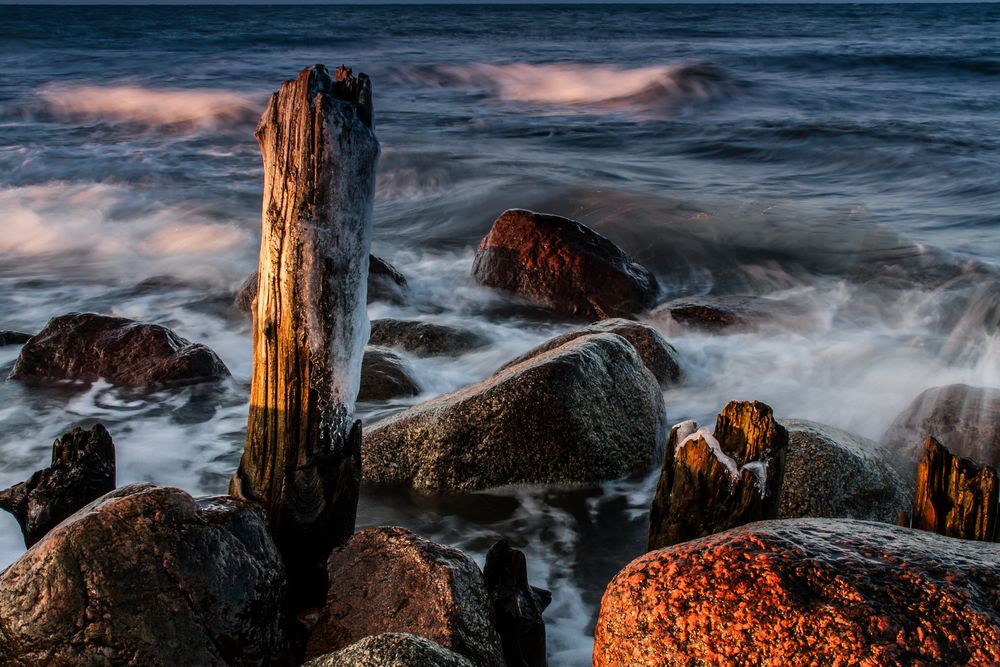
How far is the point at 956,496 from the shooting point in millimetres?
3773

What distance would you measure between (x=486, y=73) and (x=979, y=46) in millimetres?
19222

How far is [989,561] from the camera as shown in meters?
3.02

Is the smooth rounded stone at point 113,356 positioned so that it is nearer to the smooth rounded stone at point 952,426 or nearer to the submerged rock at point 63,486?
the submerged rock at point 63,486

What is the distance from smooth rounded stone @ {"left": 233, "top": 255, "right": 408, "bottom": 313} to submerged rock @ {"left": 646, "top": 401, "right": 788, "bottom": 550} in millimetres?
6384

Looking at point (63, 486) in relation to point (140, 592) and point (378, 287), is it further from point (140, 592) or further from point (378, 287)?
point (378, 287)

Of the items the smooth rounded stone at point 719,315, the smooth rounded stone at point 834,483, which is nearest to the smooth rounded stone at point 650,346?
the smooth rounded stone at point 719,315

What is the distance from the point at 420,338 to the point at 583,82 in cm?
2471

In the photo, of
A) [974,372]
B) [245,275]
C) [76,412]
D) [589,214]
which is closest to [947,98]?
[589,214]

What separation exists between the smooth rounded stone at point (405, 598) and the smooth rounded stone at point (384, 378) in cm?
343

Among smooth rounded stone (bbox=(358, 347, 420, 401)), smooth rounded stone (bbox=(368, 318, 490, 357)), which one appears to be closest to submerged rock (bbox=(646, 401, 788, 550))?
smooth rounded stone (bbox=(358, 347, 420, 401))

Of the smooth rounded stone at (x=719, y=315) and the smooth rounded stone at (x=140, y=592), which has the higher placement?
the smooth rounded stone at (x=140, y=592)

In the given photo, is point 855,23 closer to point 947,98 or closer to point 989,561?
point 947,98

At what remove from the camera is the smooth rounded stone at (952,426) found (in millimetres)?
5719

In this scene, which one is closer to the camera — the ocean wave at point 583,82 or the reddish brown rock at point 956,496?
the reddish brown rock at point 956,496
